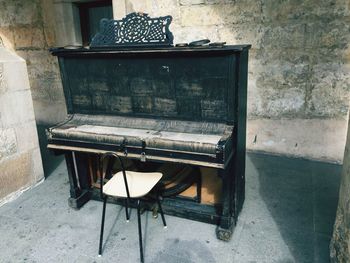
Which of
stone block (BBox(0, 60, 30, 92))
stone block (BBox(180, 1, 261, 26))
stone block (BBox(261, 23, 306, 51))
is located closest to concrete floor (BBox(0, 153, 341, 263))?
stone block (BBox(0, 60, 30, 92))

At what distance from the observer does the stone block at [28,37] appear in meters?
5.51

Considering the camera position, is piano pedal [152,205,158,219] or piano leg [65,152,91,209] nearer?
piano pedal [152,205,158,219]

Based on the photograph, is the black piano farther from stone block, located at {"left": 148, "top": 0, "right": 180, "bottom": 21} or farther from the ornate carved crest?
stone block, located at {"left": 148, "top": 0, "right": 180, "bottom": 21}

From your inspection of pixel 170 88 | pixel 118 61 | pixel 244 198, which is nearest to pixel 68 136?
pixel 118 61

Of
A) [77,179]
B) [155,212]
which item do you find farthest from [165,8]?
[155,212]

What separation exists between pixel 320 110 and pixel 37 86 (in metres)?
4.92

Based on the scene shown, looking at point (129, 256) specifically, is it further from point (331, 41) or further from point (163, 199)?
point (331, 41)

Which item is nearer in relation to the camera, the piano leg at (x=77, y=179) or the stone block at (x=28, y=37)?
Answer: the piano leg at (x=77, y=179)

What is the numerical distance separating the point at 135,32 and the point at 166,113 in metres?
0.75

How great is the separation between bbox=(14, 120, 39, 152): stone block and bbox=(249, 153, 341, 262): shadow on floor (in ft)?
8.79

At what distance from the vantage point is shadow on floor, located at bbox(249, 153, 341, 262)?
8.54 feet

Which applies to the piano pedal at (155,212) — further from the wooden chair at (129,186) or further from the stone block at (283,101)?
the stone block at (283,101)

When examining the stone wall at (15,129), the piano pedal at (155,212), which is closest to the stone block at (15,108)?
the stone wall at (15,129)

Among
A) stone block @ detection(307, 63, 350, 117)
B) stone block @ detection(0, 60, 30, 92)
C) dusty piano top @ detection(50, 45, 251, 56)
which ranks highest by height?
dusty piano top @ detection(50, 45, 251, 56)
